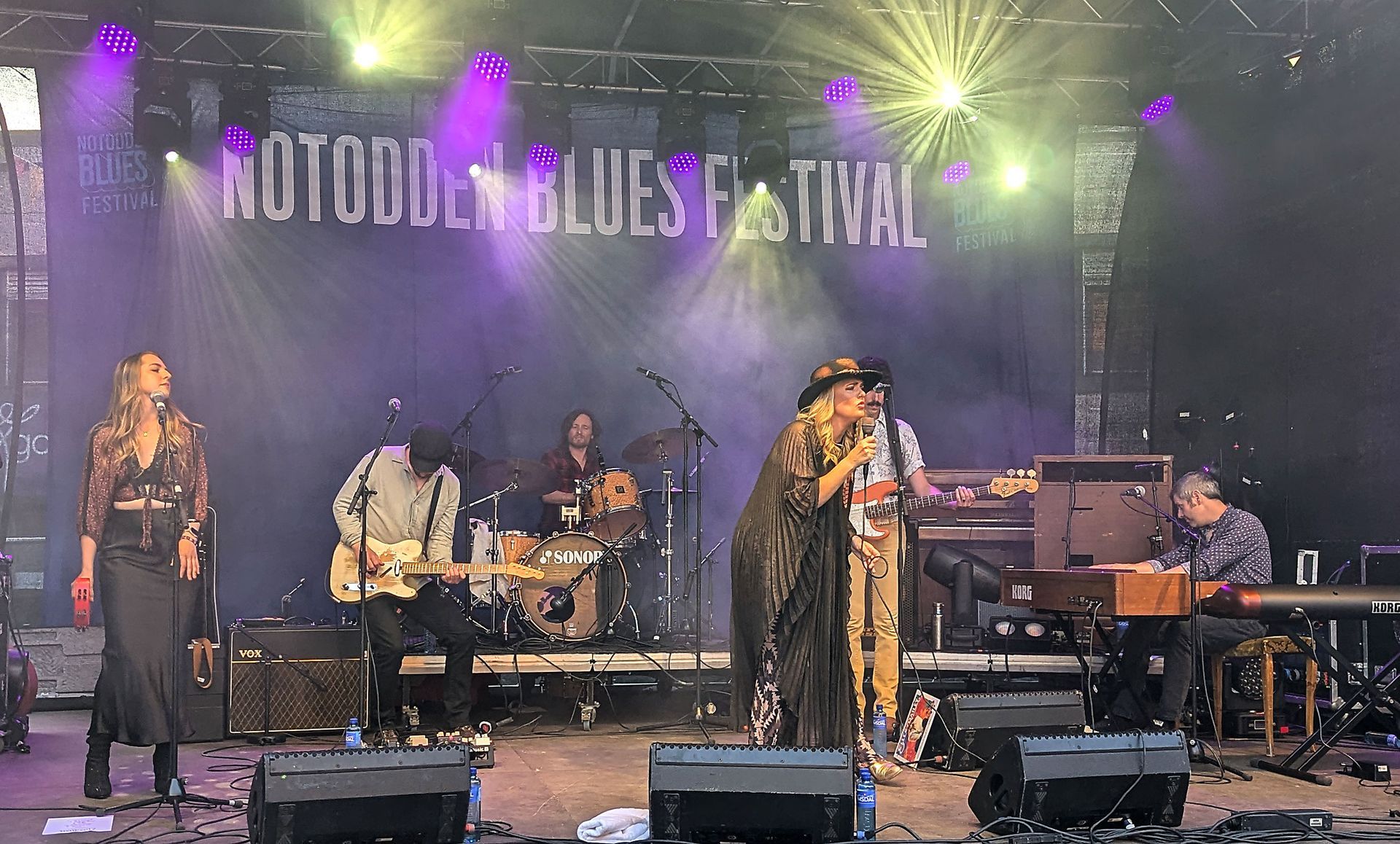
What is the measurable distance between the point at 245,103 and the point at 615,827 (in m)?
6.83

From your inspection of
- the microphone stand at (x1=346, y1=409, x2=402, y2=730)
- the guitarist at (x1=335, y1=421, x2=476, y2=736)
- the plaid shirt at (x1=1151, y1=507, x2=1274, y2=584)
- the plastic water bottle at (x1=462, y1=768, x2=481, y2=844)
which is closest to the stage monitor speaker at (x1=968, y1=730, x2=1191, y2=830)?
the plastic water bottle at (x1=462, y1=768, x2=481, y2=844)

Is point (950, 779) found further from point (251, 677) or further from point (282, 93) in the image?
point (282, 93)

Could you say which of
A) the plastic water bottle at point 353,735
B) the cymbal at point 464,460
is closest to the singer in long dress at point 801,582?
the plastic water bottle at point 353,735

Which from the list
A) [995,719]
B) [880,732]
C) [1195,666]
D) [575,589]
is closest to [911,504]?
[995,719]

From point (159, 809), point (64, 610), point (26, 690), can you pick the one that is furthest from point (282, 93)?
point (159, 809)

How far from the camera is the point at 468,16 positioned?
28.9ft

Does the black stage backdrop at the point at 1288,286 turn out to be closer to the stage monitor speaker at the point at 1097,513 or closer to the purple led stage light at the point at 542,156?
the stage monitor speaker at the point at 1097,513

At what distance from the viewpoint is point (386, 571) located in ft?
23.7

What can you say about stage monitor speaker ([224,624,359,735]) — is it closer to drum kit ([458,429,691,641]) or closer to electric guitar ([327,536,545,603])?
electric guitar ([327,536,545,603])

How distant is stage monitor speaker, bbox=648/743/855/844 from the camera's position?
13.7 feet

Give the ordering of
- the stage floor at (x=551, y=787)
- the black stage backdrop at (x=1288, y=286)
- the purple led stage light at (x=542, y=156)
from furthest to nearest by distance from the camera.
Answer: the purple led stage light at (x=542, y=156) < the black stage backdrop at (x=1288, y=286) < the stage floor at (x=551, y=787)

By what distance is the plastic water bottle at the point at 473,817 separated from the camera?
4.50 m

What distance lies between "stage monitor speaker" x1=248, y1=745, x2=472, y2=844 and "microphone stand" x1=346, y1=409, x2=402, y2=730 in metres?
2.05

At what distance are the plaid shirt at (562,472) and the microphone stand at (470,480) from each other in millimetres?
402
